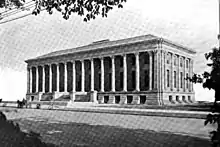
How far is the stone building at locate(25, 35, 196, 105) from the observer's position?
3994 centimetres

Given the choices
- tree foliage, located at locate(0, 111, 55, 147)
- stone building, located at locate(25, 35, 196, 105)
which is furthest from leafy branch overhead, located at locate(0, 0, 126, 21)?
stone building, located at locate(25, 35, 196, 105)

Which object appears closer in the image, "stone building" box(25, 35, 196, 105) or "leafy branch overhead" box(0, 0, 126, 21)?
"leafy branch overhead" box(0, 0, 126, 21)

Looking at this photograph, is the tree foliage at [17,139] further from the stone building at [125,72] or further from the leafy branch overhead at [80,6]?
the stone building at [125,72]

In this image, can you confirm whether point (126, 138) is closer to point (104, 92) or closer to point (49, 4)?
point (49, 4)

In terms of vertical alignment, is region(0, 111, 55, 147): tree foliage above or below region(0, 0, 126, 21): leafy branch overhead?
below

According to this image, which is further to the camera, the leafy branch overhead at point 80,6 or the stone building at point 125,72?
the stone building at point 125,72

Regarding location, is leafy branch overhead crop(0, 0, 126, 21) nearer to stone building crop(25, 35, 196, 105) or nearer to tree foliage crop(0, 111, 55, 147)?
tree foliage crop(0, 111, 55, 147)

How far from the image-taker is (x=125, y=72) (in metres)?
45.1

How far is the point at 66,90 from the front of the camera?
182ft

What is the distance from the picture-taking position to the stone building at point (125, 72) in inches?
1572

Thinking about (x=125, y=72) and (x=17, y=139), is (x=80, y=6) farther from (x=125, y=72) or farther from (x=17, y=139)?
(x=125, y=72)

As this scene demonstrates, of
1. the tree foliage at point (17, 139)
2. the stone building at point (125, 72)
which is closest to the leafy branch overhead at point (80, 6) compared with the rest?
the tree foliage at point (17, 139)

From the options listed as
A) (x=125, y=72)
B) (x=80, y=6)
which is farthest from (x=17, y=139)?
(x=125, y=72)

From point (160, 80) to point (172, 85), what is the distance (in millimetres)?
4260
